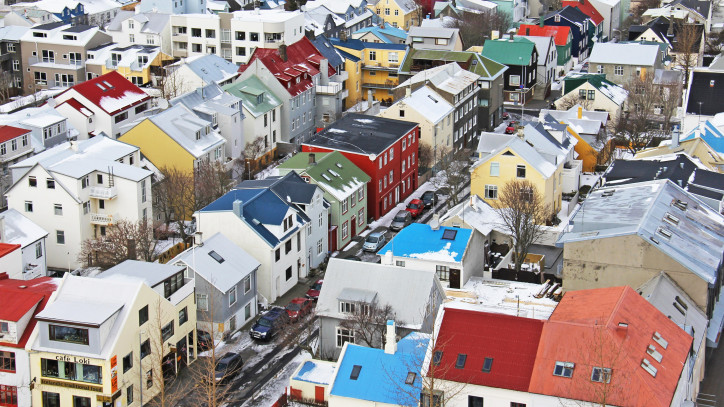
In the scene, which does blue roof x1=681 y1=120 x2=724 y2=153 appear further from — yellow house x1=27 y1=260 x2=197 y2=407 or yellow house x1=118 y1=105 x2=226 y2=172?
yellow house x1=27 y1=260 x2=197 y2=407

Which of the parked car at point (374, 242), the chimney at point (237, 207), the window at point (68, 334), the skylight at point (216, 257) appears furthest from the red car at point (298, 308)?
the window at point (68, 334)

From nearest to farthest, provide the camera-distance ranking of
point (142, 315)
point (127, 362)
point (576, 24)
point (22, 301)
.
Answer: point (127, 362) → point (22, 301) → point (142, 315) → point (576, 24)

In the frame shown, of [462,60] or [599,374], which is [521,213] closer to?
[599,374]

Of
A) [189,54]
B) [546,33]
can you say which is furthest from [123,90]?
[546,33]

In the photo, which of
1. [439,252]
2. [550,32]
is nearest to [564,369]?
[439,252]

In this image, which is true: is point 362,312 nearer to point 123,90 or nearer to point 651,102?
point 123,90
